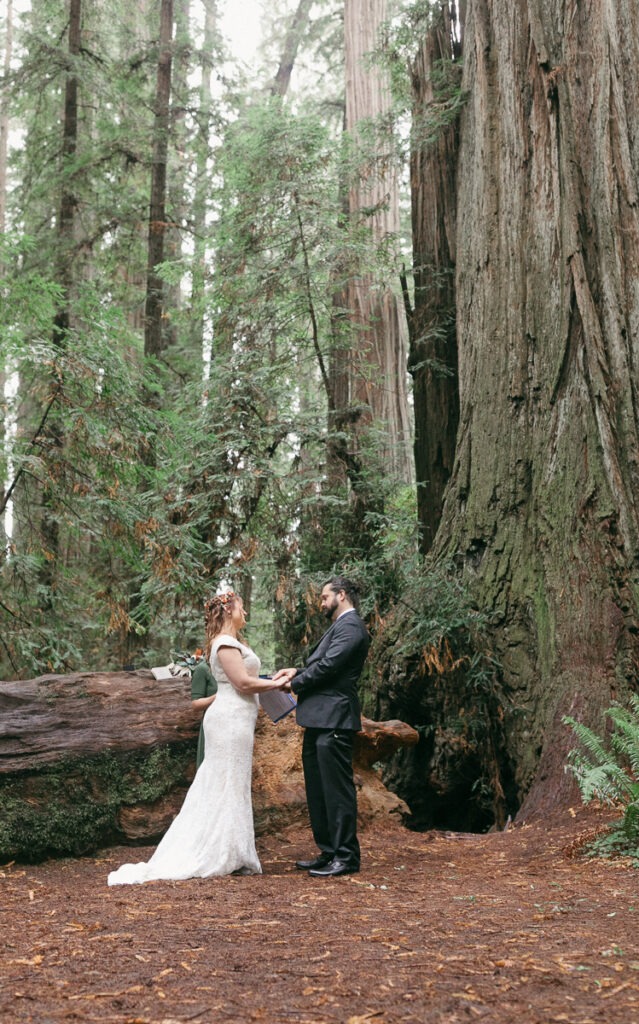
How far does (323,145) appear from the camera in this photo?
11.6m

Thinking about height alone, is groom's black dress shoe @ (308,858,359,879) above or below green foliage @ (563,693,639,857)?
below

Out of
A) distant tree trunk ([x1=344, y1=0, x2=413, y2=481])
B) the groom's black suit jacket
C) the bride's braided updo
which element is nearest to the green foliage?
the groom's black suit jacket

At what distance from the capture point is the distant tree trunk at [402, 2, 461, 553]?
36.3 ft

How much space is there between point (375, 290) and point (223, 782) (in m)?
10.4

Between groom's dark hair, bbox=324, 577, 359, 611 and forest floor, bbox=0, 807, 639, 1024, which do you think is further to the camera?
groom's dark hair, bbox=324, 577, 359, 611

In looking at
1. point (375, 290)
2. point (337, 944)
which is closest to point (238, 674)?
point (337, 944)

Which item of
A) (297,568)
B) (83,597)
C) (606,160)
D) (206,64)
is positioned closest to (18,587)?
(297,568)

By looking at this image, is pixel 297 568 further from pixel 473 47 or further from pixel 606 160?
pixel 473 47

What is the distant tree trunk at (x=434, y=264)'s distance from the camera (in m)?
11.1

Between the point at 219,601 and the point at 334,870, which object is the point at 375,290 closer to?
the point at 219,601

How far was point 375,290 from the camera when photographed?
588 inches

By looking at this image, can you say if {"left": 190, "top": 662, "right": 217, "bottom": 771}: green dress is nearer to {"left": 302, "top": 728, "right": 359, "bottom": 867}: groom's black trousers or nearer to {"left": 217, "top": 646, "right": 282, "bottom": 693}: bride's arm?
{"left": 217, "top": 646, "right": 282, "bottom": 693}: bride's arm

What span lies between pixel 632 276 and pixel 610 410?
1.18 meters

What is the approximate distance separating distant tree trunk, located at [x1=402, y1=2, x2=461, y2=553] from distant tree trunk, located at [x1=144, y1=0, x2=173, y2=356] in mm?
4723
